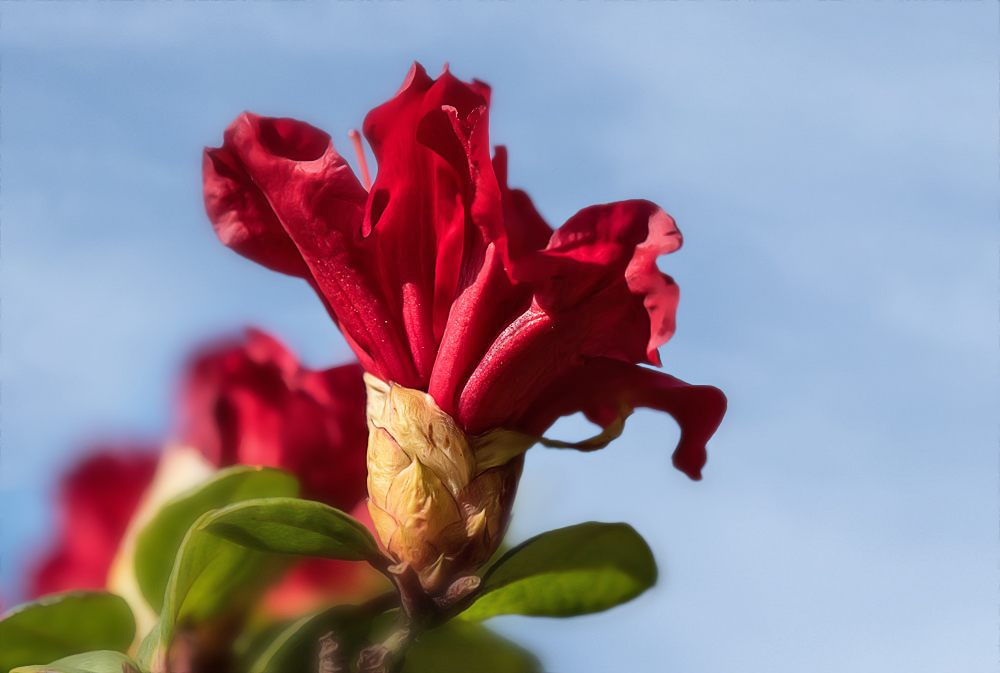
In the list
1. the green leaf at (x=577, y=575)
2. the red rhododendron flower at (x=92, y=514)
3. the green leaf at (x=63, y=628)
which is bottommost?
the green leaf at (x=63, y=628)

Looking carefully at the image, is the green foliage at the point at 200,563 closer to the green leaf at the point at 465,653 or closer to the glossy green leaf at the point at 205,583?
the glossy green leaf at the point at 205,583

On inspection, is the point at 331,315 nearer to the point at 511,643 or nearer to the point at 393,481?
the point at 393,481

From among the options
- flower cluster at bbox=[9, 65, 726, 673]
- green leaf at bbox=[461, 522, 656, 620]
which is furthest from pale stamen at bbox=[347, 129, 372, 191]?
green leaf at bbox=[461, 522, 656, 620]

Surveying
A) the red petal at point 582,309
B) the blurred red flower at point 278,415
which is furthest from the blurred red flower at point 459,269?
the blurred red flower at point 278,415

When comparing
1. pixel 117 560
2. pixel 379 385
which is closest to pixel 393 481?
pixel 379 385

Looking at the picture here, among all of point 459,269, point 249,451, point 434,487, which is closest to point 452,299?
point 459,269

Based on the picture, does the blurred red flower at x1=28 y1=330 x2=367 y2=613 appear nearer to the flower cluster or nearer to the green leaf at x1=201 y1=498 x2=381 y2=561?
the flower cluster
